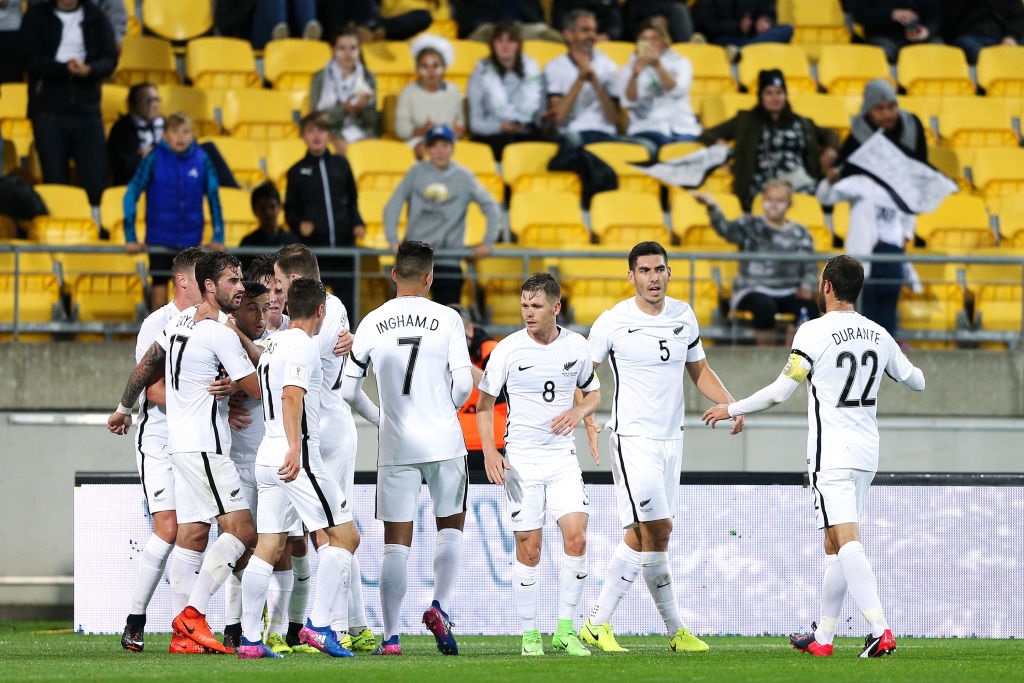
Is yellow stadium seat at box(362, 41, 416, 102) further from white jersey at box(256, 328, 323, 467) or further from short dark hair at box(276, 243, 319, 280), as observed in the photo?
white jersey at box(256, 328, 323, 467)

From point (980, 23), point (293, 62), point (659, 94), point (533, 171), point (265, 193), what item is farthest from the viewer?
point (980, 23)

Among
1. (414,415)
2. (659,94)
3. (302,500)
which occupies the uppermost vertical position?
(659,94)

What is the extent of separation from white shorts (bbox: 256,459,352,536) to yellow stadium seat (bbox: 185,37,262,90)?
882 cm

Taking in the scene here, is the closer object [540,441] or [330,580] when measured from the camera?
[330,580]

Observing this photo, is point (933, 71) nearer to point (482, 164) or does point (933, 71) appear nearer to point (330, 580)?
point (482, 164)

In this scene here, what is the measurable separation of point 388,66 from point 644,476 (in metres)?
9.10

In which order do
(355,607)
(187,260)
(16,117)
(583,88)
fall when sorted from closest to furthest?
(355,607) → (187,260) → (16,117) → (583,88)

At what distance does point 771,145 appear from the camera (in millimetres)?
15508

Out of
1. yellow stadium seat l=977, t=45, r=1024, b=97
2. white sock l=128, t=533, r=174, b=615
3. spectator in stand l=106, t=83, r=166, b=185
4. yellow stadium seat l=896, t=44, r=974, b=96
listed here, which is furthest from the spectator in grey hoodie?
yellow stadium seat l=977, t=45, r=1024, b=97

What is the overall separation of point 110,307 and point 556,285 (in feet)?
18.7

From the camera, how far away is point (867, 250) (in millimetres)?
14719

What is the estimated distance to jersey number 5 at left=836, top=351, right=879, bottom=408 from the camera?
360 inches

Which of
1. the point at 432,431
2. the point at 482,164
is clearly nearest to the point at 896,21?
the point at 482,164

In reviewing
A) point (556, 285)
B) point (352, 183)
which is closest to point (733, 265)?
point (352, 183)
